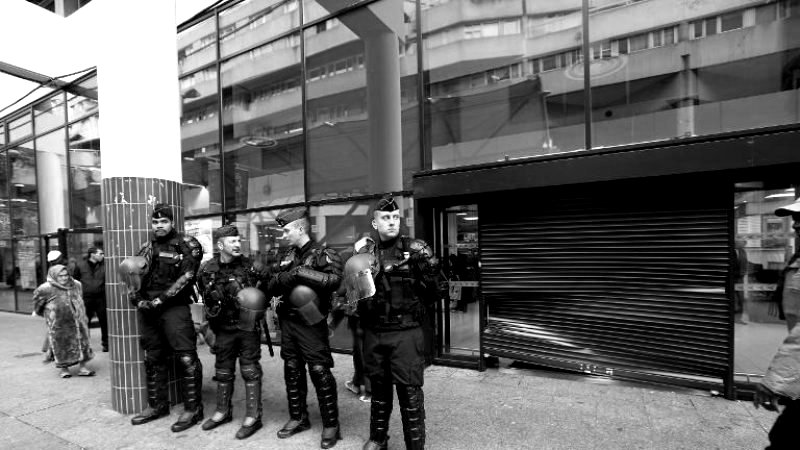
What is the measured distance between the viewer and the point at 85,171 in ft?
36.8

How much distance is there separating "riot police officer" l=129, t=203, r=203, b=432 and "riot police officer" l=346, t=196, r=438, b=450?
1.80 meters

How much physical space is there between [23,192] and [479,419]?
14957 mm

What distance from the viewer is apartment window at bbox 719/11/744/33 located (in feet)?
14.8

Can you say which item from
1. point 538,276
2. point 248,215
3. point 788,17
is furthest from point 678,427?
point 248,215

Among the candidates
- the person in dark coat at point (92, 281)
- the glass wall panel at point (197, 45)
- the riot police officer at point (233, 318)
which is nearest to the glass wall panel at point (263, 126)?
the glass wall panel at point (197, 45)

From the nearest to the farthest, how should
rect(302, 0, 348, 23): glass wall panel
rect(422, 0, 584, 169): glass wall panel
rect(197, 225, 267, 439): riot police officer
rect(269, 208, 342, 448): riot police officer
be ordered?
1. rect(269, 208, 342, 448): riot police officer
2. rect(197, 225, 267, 439): riot police officer
3. rect(422, 0, 584, 169): glass wall panel
4. rect(302, 0, 348, 23): glass wall panel

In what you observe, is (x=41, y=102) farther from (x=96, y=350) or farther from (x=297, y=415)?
(x=297, y=415)

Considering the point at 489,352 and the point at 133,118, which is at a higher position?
the point at 133,118

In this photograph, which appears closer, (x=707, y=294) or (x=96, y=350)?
(x=707, y=294)

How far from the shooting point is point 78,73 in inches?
396

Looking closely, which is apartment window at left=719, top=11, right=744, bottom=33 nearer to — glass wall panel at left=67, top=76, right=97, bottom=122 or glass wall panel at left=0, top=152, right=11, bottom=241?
glass wall panel at left=67, top=76, right=97, bottom=122

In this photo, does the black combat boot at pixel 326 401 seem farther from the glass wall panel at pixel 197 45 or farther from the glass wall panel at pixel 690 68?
the glass wall panel at pixel 197 45

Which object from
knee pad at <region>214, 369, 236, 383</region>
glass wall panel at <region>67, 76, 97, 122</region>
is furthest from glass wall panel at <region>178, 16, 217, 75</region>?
knee pad at <region>214, 369, 236, 383</region>

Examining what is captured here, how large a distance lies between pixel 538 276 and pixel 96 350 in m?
7.39
